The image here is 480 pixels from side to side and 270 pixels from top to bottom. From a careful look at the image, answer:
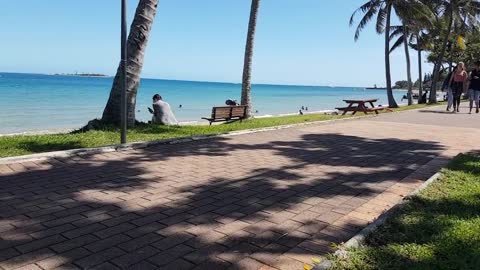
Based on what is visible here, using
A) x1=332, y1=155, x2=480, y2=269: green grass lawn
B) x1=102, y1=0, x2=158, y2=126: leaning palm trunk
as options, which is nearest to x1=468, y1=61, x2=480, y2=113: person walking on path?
x1=102, y1=0, x2=158, y2=126: leaning palm trunk

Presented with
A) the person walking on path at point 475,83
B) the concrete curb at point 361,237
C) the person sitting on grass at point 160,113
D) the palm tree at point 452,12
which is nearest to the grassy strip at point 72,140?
the person sitting on grass at point 160,113

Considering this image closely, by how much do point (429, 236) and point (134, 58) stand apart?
7.79 metres

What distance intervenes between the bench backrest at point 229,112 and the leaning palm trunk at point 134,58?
134 inches

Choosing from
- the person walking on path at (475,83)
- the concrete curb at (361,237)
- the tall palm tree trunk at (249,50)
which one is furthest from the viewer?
the person walking on path at (475,83)

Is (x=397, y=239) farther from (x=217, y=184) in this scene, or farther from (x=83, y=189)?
(x=83, y=189)

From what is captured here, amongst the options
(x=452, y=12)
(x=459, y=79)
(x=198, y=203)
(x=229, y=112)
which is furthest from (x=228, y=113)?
(x=452, y=12)

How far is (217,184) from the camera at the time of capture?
5355 millimetres

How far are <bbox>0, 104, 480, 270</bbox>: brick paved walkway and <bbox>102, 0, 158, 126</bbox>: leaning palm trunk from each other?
258 centimetres

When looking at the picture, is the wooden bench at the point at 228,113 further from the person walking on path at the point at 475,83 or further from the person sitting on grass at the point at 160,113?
the person walking on path at the point at 475,83

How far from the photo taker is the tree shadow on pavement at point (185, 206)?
3312 mm

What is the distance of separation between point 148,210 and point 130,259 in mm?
1108

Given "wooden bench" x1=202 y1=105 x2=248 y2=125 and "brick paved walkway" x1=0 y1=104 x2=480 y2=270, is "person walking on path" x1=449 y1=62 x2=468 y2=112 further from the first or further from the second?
"brick paved walkway" x1=0 y1=104 x2=480 y2=270

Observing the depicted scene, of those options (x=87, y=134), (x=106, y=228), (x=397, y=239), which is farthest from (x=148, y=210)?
(x=87, y=134)

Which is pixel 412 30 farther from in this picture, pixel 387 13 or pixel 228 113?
pixel 228 113
